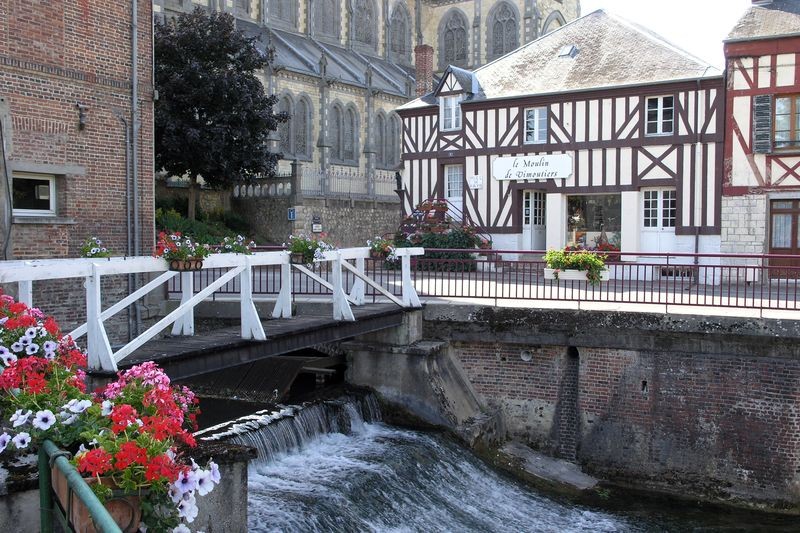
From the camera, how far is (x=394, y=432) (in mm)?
10883

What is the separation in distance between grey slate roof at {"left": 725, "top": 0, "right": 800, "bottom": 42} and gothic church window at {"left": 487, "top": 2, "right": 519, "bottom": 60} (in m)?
25.6

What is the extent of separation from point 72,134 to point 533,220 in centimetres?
1408

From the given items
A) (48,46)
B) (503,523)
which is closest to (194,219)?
(48,46)

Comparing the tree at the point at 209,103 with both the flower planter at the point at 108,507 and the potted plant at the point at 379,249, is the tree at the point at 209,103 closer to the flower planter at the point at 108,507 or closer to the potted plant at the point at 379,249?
the potted plant at the point at 379,249

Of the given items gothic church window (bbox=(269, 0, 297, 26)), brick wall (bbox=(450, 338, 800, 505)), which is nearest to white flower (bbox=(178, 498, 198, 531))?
brick wall (bbox=(450, 338, 800, 505))

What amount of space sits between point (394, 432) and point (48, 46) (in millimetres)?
7082

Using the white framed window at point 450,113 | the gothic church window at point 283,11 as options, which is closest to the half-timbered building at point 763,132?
the white framed window at point 450,113

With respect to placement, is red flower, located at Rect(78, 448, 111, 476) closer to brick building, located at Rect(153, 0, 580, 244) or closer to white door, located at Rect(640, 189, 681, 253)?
white door, located at Rect(640, 189, 681, 253)

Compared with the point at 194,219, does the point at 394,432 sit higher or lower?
lower

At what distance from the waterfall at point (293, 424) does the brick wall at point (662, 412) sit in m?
2.31

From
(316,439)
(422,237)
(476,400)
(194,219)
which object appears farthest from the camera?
(194,219)

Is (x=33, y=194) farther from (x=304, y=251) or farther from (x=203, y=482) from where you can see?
(x=203, y=482)

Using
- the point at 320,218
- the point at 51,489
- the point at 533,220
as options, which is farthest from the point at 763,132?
the point at 51,489

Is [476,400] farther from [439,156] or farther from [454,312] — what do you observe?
[439,156]
